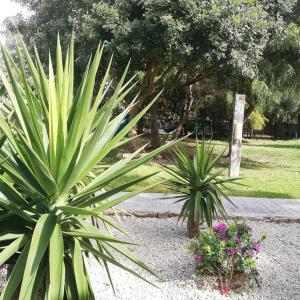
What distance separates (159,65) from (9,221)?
438 inches

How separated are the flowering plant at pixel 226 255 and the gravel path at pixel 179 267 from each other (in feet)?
0.55

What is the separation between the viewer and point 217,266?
4.35 m

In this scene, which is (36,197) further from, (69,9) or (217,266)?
(69,9)

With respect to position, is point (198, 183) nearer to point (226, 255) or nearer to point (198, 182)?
point (198, 182)

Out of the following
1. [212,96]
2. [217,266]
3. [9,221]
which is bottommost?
[217,266]

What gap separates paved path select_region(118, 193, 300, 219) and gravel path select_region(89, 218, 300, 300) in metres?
0.55

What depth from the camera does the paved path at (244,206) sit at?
7.48 metres

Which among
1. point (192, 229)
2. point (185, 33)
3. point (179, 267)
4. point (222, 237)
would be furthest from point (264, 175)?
point (222, 237)

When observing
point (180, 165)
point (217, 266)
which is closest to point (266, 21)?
point (180, 165)

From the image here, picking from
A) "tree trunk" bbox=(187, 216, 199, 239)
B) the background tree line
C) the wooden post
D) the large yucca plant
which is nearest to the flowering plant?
"tree trunk" bbox=(187, 216, 199, 239)

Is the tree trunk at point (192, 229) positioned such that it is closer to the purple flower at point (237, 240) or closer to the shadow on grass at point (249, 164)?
the purple flower at point (237, 240)

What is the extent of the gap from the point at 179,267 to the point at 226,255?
30.9 inches

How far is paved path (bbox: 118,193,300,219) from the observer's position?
7480 millimetres

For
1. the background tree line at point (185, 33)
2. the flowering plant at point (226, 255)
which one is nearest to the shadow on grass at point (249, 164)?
the background tree line at point (185, 33)
